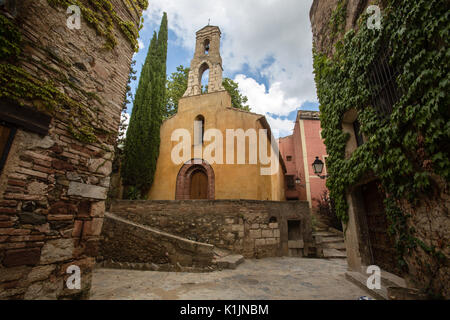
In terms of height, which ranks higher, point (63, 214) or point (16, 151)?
point (16, 151)

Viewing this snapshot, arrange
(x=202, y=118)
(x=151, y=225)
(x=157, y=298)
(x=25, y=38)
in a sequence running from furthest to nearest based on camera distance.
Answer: (x=202, y=118) < (x=151, y=225) < (x=157, y=298) < (x=25, y=38)

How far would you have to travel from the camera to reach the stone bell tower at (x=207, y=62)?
12.8 metres

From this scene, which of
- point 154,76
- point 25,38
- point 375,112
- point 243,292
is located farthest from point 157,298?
point 154,76

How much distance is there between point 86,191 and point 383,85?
562cm

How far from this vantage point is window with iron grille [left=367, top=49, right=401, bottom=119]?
138 inches

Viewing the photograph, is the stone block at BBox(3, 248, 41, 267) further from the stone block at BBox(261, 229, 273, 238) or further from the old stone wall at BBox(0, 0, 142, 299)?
the stone block at BBox(261, 229, 273, 238)

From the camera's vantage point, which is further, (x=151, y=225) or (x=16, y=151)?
(x=151, y=225)

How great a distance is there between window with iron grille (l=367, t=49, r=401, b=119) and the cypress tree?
10.2 m

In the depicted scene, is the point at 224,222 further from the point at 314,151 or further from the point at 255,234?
the point at 314,151

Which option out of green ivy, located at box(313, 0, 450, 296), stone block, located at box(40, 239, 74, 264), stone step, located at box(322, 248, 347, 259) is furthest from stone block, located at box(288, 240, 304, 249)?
stone block, located at box(40, 239, 74, 264)

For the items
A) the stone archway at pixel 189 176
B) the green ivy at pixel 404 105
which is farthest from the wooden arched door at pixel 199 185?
the green ivy at pixel 404 105

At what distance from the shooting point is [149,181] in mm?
10953
